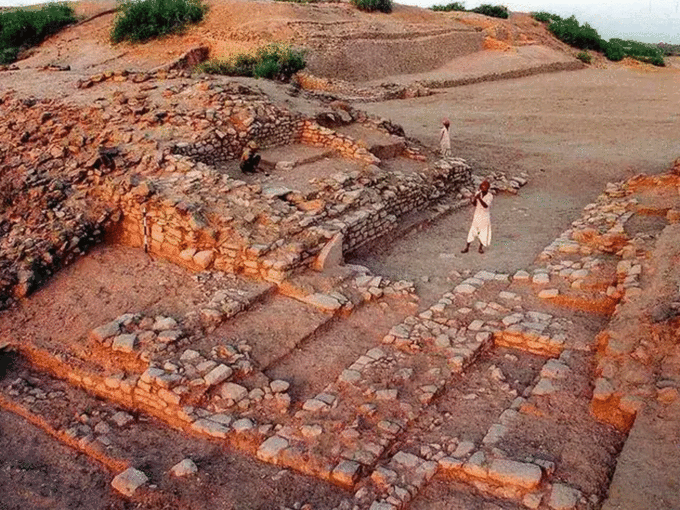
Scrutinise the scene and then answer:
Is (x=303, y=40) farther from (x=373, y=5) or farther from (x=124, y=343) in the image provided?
(x=124, y=343)

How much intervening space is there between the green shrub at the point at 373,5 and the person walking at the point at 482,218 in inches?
954

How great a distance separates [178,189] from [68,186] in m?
1.70

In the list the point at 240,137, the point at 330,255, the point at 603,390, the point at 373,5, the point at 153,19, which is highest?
the point at 373,5

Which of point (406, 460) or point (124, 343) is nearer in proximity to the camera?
point (406, 460)

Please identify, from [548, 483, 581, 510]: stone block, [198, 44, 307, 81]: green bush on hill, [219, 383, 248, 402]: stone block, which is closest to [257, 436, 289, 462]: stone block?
[219, 383, 248, 402]: stone block

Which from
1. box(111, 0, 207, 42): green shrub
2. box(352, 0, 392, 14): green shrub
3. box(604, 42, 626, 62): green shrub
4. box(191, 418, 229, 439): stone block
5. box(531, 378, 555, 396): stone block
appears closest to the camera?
box(191, 418, 229, 439): stone block

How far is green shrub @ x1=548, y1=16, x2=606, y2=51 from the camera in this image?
33375mm

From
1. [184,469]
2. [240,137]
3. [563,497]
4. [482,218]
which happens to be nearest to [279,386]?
[184,469]

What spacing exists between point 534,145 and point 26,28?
23170mm

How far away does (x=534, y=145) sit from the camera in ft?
47.9

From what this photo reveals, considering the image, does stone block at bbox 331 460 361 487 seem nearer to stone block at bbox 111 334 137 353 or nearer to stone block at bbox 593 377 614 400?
stone block at bbox 593 377 614 400

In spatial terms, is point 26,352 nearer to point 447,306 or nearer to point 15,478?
point 15,478

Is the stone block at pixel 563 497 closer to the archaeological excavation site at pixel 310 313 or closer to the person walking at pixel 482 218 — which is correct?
the archaeological excavation site at pixel 310 313

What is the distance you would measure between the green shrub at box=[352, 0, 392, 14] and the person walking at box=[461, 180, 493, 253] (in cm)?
2422
